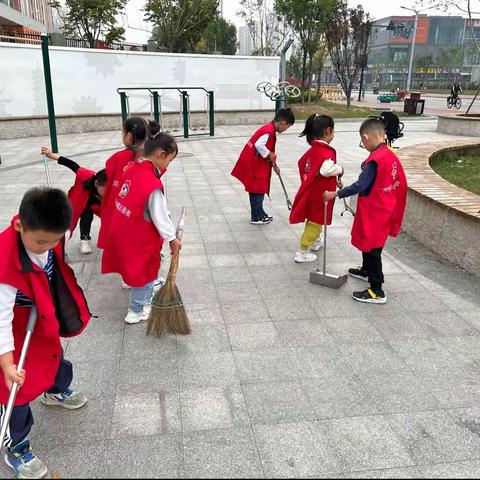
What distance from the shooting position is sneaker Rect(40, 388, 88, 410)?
2576 millimetres

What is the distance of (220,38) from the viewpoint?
40.2 meters

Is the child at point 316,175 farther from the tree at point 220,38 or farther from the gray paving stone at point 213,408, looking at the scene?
the tree at point 220,38

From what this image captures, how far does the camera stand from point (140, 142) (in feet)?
13.0

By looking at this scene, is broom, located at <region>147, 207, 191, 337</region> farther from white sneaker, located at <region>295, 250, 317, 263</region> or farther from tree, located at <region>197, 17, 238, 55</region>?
tree, located at <region>197, 17, 238, 55</region>

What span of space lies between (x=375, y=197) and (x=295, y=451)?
2.16 m

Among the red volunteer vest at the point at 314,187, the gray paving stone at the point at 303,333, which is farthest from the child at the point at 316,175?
the gray paving stone at the point at 303,333

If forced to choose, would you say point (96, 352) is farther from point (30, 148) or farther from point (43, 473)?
Result: point (30, 148)

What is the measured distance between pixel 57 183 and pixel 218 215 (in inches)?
125

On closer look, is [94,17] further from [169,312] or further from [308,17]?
[169,312]

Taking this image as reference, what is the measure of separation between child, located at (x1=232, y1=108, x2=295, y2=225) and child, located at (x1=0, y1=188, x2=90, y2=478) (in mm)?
3597

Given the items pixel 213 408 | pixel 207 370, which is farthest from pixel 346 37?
pixel 213 408

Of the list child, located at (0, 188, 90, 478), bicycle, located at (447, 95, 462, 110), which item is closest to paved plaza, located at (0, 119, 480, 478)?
child, located at (0, 188, 90, 478)

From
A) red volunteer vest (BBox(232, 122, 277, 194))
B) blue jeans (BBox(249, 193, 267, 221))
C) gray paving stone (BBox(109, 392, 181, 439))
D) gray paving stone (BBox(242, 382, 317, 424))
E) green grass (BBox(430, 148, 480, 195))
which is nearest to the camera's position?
gray paving stone (BBox(109, 392, 181, 439))

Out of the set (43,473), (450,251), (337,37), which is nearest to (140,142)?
(43,473)
